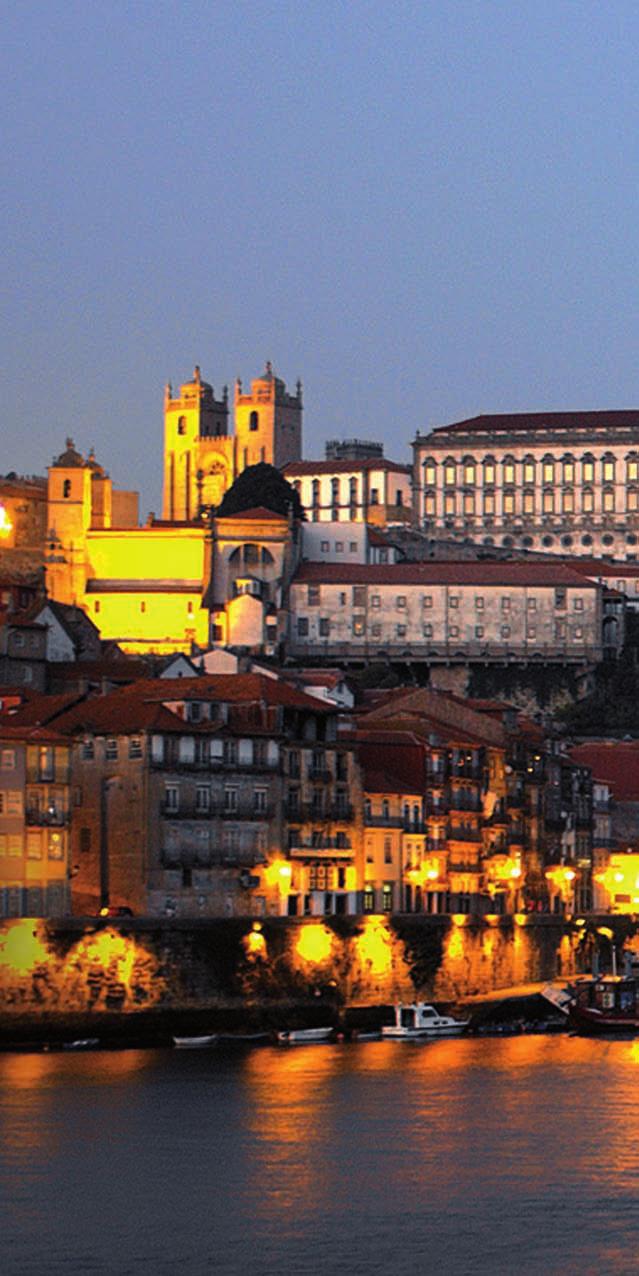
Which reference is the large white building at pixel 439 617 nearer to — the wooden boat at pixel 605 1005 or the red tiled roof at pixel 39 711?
the red tiled roof at pixel 39 711

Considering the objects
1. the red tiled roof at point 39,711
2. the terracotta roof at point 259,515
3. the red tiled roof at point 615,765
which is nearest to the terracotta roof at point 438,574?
the terracotta roof at point 259,515

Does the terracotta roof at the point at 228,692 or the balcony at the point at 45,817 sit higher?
the terracotta roof at the point at 228,692

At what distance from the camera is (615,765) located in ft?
427

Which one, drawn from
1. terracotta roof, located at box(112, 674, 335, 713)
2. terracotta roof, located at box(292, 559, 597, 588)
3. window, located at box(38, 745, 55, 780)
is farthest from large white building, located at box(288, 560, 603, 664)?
window, located at box(38, 745, 55, 780)

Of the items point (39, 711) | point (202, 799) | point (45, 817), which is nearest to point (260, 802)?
point (202, 799)

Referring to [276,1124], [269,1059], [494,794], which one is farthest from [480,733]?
[276,1124]

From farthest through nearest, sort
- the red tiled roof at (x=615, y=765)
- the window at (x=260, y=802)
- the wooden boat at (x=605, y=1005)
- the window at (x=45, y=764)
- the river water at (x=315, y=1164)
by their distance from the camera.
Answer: the red tiled roof at (x=615, y=765)
the wooden boat at (x=605, y=1005)
the window at (x=260, y=802)
the window at (x=45, y=764)
the river water at (x=315, y=1164)

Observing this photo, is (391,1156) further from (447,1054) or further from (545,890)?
(545,890)

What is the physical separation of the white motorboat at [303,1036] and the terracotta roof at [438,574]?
260 feet

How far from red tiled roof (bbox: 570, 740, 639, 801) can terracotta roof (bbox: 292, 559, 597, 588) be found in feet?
115

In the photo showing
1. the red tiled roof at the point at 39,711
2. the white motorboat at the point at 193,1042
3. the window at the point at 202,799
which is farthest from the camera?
the red tiled roof at the point at 39,711

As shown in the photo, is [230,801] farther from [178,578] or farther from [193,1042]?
[178,578]

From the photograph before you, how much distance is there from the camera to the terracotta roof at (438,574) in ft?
554

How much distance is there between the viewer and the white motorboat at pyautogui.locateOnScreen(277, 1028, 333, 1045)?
88.2m
